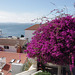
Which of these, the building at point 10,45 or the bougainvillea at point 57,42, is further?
the building at point 10,45

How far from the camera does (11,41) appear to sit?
2438cm

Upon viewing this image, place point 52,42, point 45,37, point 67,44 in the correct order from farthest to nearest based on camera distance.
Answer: point 45,37, point 52,42, point 67,44

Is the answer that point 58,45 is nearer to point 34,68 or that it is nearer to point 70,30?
point 70,30

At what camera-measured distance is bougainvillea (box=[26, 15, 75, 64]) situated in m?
3.66

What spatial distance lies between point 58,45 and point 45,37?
66 centimetres

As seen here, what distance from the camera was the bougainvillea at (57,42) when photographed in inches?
144

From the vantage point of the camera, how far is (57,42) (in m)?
3.82

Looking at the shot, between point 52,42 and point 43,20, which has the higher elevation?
point 43,20

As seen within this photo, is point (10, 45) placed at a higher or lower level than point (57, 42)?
lower

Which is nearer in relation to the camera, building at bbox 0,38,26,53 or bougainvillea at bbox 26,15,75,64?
bougainvillea at bbox 26,15,75,64

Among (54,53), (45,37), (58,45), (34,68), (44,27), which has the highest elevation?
(44,27)

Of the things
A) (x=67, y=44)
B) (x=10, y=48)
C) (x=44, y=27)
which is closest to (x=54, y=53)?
(x=67, y=44)

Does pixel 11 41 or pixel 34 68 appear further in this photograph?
pixel 11 41

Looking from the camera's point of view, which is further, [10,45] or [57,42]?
[10,45]
